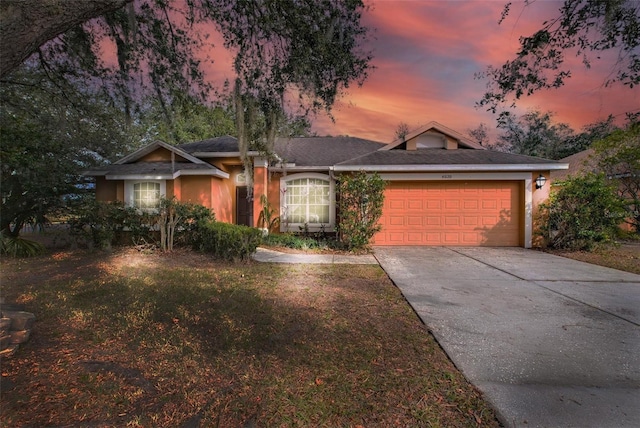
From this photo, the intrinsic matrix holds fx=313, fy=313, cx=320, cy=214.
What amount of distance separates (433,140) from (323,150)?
15.3ft

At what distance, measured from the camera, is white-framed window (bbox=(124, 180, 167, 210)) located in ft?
36.1

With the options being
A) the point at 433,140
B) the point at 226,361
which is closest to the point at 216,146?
the point at 433,140

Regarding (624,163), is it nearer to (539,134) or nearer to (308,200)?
(308,200)

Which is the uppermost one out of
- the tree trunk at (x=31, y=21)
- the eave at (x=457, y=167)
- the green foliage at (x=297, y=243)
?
the tree trunk at (x=31, y=21)

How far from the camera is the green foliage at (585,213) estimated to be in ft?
31.1

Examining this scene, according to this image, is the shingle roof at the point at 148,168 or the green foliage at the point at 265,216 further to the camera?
the green foliage at the point at 265,216

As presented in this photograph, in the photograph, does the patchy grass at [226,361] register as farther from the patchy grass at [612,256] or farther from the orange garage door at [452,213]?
the patchy grass at [612,256]

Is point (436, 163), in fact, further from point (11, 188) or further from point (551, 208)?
point (11, 188)

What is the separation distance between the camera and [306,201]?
12305mm

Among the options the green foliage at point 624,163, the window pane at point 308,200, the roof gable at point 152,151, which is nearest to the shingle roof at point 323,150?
the window pane at point 308,200

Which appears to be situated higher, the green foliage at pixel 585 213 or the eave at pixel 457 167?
the eave at pixel 457 167

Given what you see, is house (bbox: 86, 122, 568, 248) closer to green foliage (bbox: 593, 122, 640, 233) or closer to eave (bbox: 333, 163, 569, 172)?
eave (bbox: 333, 163, 569, 172)

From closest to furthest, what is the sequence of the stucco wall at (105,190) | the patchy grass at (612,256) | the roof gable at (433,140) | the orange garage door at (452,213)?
the patchy grass at (612,256)
the orange garage door at (452,213)
the stucco wall at (105,190)
the roof gable at (433,140)

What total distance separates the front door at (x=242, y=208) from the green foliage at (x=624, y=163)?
13355 millimetres
